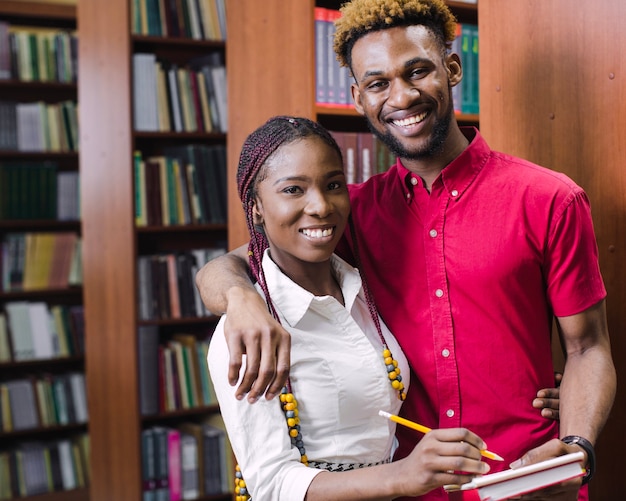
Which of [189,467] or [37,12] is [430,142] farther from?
[37,12]

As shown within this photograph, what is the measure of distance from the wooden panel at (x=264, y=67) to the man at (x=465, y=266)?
805mm

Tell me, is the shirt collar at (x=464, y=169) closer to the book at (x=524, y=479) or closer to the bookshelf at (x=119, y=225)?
the book at (x=524, y=479)

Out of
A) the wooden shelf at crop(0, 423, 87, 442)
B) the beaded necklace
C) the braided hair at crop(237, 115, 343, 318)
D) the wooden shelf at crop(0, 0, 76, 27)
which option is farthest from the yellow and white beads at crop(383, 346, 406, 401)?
the wooden shelf at crop(0, 0, 76, 27)

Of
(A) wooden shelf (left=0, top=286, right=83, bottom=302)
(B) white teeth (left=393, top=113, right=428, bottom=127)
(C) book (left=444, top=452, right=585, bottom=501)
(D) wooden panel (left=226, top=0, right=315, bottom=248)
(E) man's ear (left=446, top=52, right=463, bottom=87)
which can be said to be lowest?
(A) wooden shelf (left=0, top=286, right=83, bottom=302)

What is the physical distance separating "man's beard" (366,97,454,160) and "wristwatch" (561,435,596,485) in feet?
1.94

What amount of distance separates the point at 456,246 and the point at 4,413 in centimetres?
327

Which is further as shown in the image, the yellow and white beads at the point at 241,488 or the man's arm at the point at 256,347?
the yellow and white beads at the point at 241,488

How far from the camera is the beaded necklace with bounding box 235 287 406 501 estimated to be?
1.24m

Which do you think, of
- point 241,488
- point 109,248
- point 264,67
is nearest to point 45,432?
point 109,248

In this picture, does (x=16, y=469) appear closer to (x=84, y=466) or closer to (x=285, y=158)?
(x=84, y=466)

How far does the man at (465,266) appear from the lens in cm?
140

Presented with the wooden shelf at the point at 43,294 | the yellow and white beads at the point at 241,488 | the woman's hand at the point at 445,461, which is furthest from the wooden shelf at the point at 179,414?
the woman's hand at the point at 445,461

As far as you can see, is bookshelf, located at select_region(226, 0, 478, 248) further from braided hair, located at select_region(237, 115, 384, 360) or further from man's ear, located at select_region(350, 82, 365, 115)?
braided hair, located at select_region(237, 115, 384, 360)

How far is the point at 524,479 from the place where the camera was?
3.35 ft
